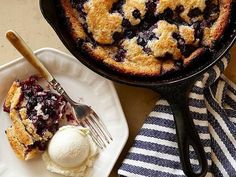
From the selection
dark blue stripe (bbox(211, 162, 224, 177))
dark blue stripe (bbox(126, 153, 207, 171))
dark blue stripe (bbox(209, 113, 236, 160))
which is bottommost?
dark blue stripe (bbox(211, 162, 224, 177))

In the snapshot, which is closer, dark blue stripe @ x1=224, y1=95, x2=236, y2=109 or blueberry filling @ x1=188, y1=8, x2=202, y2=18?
blueberry filling @ x1=188, y1=8, x2=202, y2=18

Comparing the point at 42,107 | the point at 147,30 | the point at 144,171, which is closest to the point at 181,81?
the point at 147,30

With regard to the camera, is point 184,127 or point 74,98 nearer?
point 184,127

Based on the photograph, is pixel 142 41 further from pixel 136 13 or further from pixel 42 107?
pixel 42 107

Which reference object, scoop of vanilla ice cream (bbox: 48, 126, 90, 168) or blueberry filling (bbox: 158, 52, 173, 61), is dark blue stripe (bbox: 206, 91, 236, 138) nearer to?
blueberry filling (bbox: 158, 52, 173, 61)

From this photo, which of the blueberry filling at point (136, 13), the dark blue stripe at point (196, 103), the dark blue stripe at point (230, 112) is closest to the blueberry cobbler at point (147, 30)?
the blueberry filling at point (136, 13)

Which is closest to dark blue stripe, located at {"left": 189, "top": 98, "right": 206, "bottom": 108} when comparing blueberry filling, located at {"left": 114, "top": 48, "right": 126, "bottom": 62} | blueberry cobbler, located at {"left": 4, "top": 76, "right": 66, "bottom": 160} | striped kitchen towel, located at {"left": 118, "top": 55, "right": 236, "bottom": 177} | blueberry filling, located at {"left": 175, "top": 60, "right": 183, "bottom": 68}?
striped kitchen towel, located at {"left": 118, "top": 55, "right": 236, "bottom": 177}

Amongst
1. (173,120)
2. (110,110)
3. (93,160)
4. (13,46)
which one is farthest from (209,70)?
(13,46)

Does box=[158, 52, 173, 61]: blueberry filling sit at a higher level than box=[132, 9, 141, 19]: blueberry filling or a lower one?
lower
